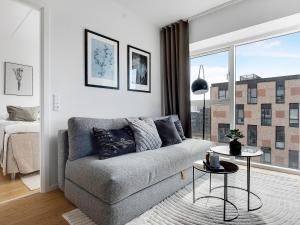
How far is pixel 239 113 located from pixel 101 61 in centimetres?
237

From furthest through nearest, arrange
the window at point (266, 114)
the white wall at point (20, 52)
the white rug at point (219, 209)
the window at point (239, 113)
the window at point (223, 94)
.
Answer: the white wall at point (20, 52)
the window at point (223, 94)
the window at point (239, 113)
the window at point (266, 114)
the white rug at point (219, 209)

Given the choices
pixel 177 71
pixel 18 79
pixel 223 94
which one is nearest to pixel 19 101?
pixel 18 79

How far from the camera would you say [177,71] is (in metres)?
3.39

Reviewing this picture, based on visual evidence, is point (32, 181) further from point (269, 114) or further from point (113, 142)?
point (269, 114)

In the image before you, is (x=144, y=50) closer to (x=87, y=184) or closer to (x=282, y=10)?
(x=282, y=10)

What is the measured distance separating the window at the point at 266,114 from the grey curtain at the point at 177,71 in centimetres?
113

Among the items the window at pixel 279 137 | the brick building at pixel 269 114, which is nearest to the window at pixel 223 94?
the brick building at pixel 269 114

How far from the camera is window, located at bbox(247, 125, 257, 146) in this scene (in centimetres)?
309

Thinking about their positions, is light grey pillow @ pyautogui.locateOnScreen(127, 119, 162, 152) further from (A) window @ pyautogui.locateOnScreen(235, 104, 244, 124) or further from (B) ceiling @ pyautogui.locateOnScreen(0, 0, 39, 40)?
(B) ceiling @ pyautogui.locateOnScreen(0, 0, 39, 40)

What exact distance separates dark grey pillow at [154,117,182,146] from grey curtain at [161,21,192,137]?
689 mm

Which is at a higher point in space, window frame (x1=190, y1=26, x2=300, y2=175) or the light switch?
window frame (x1=190, y1=26, x2=300, y2=175)

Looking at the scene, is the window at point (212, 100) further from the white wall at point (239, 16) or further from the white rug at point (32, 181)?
the white rug at point (32, 181)

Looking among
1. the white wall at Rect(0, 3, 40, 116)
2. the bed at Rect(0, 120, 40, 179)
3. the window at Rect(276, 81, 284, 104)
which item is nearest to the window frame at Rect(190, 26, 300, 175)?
the window at Rect(276, 81, 284, 104)

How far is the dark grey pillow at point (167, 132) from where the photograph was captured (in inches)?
99.7
